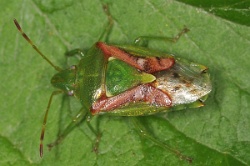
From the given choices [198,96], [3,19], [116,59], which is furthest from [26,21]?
[198,96]

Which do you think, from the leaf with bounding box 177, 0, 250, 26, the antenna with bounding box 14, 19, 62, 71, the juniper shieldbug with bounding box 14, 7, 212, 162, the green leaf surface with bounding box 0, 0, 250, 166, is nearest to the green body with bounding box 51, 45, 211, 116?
the juniper shieldbug with bounding box 14, 7, 212, 162

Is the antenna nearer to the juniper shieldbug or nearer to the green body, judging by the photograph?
the juniper shieldbug

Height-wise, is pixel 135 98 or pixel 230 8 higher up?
pixel 230 8

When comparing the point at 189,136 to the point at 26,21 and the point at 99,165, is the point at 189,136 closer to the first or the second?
the point at 99,165

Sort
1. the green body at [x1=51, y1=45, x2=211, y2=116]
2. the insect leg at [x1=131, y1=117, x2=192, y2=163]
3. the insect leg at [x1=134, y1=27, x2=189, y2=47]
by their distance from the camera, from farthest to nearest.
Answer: the insect leg at [x1=134, y1=27, x2=189, y2=47], the insect leg at [x1=131, y1=117, x2=192, y2=163], the green body at [x1=51, y1=45, x2=211, y2=116]

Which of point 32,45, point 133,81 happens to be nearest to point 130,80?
point 133,81

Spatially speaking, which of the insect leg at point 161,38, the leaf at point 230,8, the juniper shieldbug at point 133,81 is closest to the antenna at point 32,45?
the juniper shieldbug at point 133,81

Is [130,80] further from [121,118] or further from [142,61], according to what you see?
[121,118]

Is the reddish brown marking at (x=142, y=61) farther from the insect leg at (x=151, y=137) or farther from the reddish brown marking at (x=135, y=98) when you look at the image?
the insect leg at (x=151, y=137)
